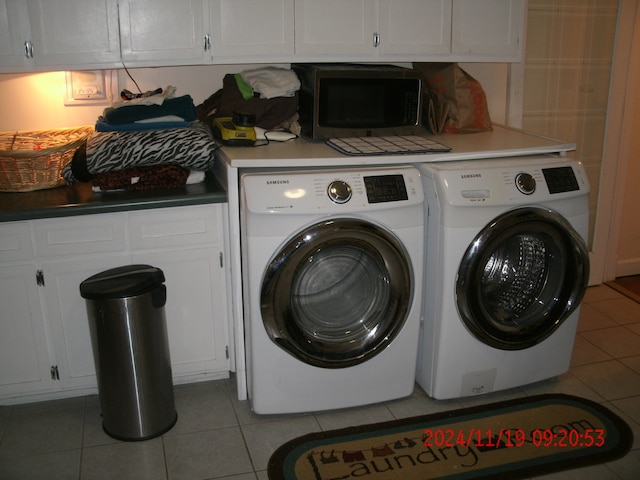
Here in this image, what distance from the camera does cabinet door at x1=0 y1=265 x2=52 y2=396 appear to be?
2.37m

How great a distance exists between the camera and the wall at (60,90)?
275 centimetres

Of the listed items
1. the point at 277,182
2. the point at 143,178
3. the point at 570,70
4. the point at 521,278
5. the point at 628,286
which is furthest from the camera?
the point at 628,286

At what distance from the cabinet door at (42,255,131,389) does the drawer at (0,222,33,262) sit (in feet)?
0.28

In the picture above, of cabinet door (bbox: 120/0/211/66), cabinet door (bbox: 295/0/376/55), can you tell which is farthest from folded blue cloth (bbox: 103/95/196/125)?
cabinet door (bbox: 295/0/376/55)

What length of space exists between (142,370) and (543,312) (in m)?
Result: 1.53

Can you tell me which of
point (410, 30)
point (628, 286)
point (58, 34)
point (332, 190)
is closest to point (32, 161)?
point (58, 34)

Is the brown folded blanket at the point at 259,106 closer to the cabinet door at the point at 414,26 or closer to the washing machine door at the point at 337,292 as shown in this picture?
the cabinet door at the point at 414,26

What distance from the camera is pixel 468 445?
7.66 ft

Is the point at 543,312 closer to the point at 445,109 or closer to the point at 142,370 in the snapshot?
the point at 445,109

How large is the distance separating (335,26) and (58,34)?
1048mm

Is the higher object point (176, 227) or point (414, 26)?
point (414, 26)

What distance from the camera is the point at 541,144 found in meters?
2.67

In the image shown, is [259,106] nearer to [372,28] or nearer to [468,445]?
[372,28]

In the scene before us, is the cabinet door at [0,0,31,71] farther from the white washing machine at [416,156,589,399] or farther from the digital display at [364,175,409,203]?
the white washing machine at [416,156,589,399]
